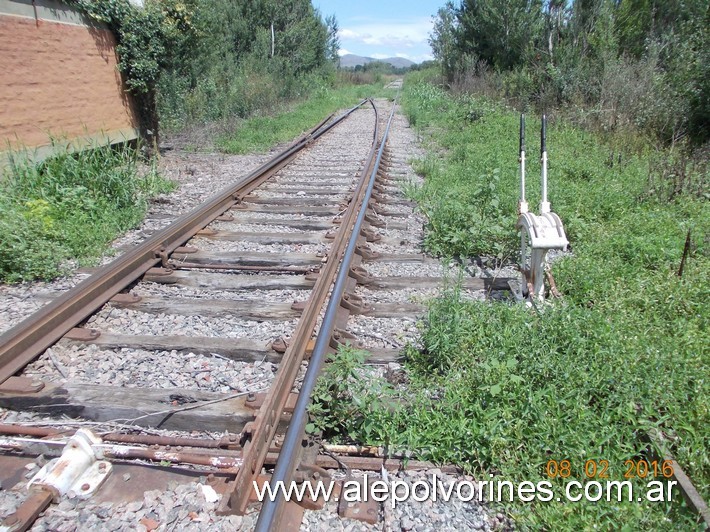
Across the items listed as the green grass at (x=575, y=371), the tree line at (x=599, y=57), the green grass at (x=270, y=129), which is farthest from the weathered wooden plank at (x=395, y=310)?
the tree line at (x=599, y=57)

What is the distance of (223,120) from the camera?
1364cm

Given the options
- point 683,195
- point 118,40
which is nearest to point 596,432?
point 683,195

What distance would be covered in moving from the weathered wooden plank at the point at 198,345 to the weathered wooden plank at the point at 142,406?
0.43 metres

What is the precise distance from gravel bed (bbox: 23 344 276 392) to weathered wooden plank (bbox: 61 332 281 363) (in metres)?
0.03

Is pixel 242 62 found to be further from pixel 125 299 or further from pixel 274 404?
pixel 274 404

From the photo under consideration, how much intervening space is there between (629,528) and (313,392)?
140 centimetres

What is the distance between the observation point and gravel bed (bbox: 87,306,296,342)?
136 inches

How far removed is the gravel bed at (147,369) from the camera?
292 cm

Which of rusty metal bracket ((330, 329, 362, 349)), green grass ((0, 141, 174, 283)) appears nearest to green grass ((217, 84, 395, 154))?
green grass ((0, 141, 174, 283))

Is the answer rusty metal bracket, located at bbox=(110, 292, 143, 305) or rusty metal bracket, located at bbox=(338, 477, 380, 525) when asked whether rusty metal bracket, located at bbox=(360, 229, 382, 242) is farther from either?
rusty metal bracket, located at bbox=(338, 477, 380, 525)

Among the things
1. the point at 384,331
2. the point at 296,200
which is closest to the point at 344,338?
the point at 384,331

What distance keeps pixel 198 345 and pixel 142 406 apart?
61 centimetres

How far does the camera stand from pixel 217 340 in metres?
3.27

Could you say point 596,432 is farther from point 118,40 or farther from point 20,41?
point 118,40
